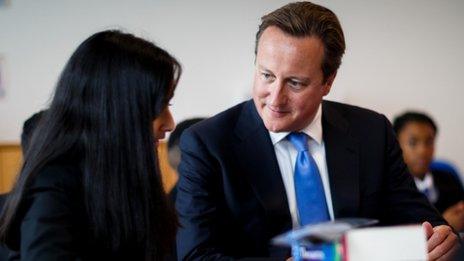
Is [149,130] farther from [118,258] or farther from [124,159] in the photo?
[118,258]

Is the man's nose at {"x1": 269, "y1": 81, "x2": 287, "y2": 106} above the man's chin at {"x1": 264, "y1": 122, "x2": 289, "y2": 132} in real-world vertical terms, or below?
above

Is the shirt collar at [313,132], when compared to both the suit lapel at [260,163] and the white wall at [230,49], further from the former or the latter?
the white wall at [230,49]

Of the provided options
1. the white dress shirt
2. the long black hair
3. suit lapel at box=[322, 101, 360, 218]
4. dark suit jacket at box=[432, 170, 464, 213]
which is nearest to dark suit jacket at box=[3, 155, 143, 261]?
the long black hair

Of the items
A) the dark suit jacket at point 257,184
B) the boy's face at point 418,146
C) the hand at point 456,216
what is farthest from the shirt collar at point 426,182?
the dark suit jacket at point 257,184

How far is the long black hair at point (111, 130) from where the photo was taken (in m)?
1.27

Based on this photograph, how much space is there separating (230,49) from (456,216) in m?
1.67

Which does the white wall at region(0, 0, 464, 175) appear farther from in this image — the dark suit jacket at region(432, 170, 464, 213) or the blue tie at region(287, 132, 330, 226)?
the blue tie at region(287, 132, 330, 226)

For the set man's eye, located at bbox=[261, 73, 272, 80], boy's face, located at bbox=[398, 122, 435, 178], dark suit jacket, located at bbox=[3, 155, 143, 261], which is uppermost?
man's eye, located at bbox=[261, 73, 272, 80]

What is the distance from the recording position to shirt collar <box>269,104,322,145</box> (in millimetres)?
1786

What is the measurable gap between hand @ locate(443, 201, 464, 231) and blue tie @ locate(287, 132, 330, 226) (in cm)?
181

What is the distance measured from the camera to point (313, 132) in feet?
5.99

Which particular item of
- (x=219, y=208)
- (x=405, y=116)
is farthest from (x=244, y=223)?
(x=405, y=116)

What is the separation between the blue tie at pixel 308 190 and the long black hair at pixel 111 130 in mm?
517

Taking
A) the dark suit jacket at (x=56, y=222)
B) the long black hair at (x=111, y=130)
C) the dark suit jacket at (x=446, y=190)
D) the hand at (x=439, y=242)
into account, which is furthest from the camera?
the dark suit jacket at (x=446, y=190)
